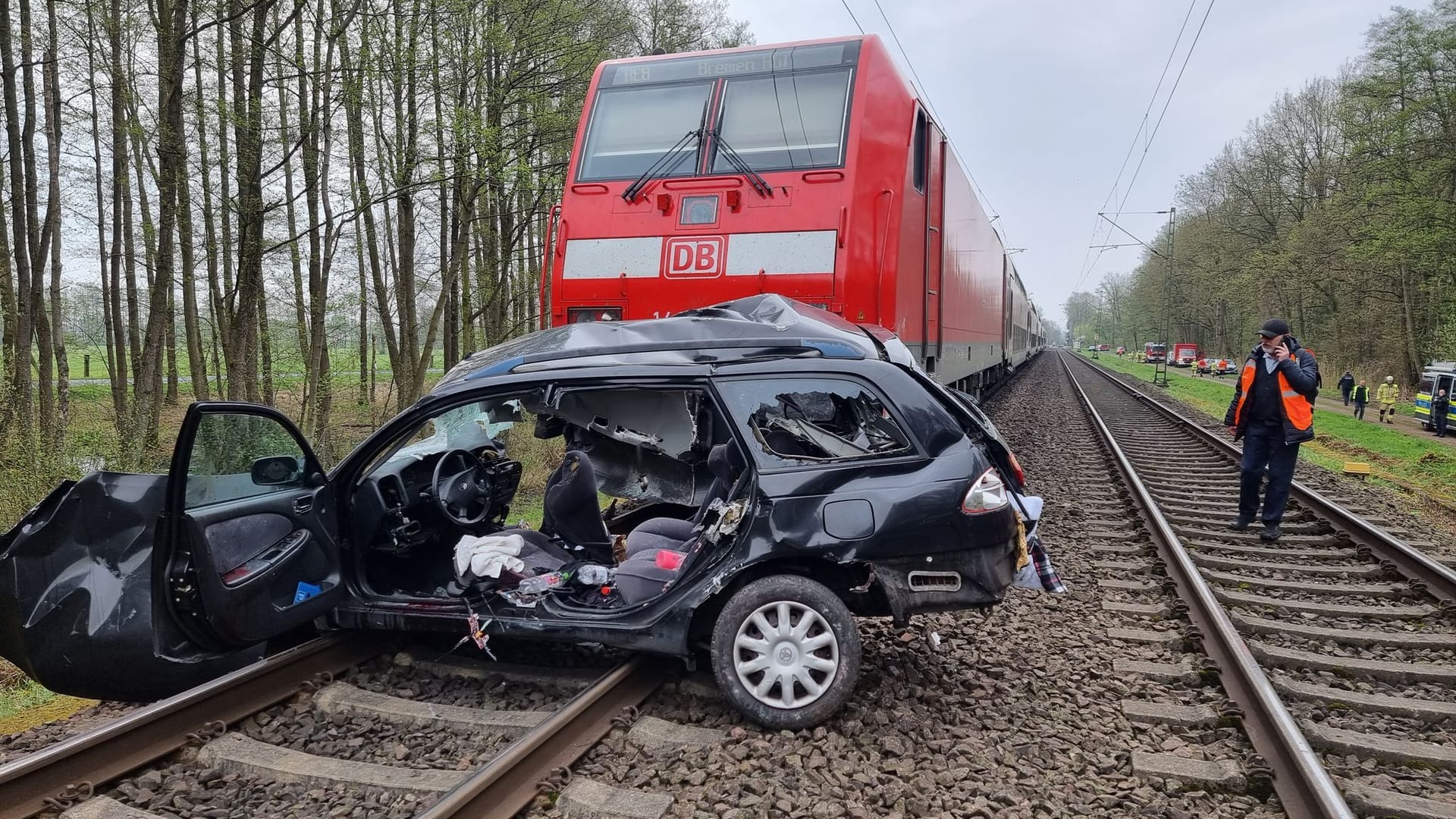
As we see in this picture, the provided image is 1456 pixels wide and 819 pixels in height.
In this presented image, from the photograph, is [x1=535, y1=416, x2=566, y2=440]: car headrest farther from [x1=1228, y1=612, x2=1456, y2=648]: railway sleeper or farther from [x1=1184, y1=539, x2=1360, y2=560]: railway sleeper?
[x1=1184, y1=539, x2=1360, y2=560]: railway sleeper

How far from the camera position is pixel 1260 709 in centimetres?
364

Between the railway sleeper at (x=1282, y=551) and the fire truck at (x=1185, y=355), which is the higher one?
the fire truck at (x=1185, y=355)

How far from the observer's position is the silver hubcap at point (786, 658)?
3568 mm

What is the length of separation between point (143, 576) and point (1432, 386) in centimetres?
2351

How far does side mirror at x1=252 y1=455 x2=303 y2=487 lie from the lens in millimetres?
3925

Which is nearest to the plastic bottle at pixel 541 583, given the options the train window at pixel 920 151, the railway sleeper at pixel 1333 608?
the railway sleeper at pixel 1333 608

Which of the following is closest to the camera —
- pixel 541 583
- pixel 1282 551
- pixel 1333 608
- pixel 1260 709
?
pixel 1260 709

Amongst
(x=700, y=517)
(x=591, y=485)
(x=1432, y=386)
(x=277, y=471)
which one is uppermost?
(x=1432, y=386)

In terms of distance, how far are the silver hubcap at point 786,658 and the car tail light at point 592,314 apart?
150 inches

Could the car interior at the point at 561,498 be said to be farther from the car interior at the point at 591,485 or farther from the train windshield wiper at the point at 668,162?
the train windshield wiper at the point at 668,162

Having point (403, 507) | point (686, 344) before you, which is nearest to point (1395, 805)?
point (686, 344)

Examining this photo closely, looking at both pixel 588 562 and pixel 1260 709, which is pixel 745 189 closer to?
pixel 588 562

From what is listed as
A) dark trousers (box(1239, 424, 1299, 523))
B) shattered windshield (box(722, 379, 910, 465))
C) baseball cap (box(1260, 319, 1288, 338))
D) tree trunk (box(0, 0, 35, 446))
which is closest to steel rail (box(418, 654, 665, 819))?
shattered windshield (box(722, 379, 910, 465))

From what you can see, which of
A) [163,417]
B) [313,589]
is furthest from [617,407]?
[163,417]
